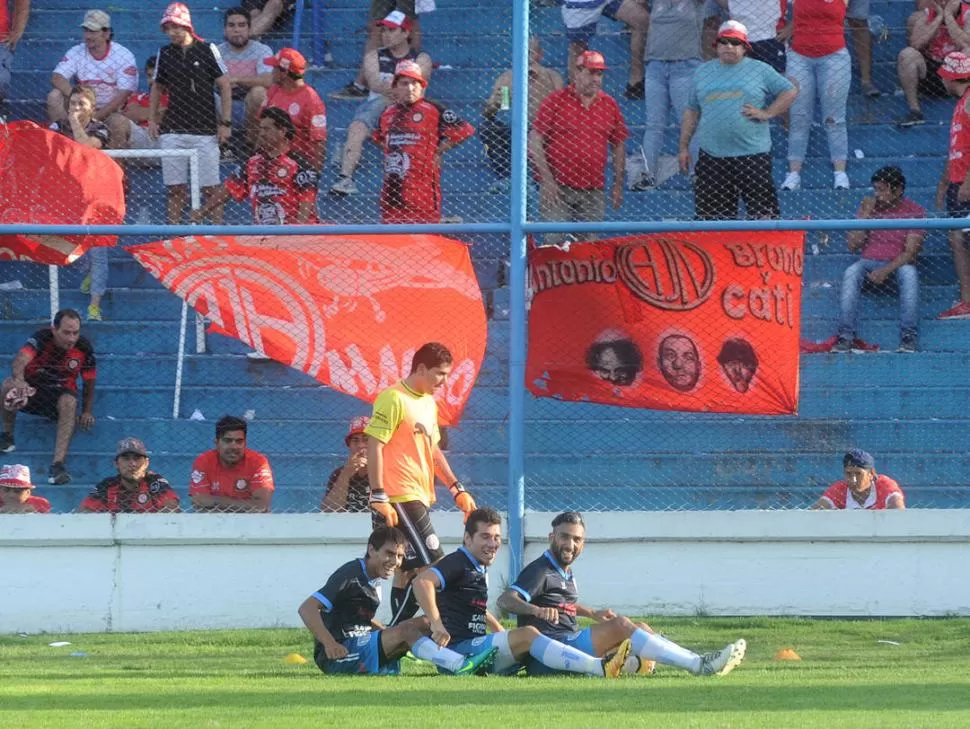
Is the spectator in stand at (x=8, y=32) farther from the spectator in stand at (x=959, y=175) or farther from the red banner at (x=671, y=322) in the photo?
the spectator in stand at (x=959, y=175)

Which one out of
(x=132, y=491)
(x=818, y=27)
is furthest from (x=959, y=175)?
(x=132, y=491)

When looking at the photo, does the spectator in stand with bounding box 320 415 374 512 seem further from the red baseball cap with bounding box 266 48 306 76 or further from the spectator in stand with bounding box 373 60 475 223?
the red baseball cap with bounding box 266 48 306 76

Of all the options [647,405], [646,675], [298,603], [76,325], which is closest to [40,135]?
[76,325]

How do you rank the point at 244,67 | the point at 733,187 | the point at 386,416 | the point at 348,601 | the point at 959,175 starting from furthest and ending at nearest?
1. the point at 244,67
2. the point at 959,175
3. the point at 733,187
4. the point at 386,416
5. the point at 348,601

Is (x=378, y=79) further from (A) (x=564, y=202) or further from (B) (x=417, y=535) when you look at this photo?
(B) (x=417, y=535)

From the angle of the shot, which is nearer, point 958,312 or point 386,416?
point 386,416

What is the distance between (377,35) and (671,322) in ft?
12.4

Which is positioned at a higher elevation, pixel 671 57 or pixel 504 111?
pixel 671 57

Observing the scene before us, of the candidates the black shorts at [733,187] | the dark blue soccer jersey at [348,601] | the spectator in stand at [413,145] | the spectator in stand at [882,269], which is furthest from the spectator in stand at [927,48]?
the dark blue soccer jersey at [348,601]

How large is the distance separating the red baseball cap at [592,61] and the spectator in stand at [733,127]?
677 mm

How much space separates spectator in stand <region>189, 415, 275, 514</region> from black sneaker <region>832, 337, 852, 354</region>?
4025 mm

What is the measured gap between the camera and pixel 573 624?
9570 millimetres

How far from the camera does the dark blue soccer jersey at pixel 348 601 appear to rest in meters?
9.34

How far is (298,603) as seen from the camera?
440 inches
